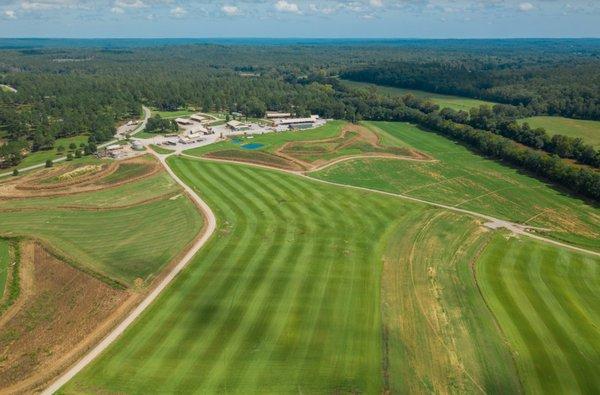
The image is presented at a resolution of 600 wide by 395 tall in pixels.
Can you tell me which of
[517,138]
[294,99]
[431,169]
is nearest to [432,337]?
[431,169]

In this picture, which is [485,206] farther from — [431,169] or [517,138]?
[517,138]

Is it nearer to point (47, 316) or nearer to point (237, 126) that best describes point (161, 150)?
point (237, 126)

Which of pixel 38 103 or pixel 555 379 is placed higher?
pixel 38 103

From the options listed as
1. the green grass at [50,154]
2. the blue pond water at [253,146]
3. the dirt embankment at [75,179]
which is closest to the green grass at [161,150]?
the dirt embankment at [75,179]

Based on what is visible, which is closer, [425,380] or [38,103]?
[425,380]

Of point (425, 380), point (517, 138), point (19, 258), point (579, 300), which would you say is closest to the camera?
point (425, 380)

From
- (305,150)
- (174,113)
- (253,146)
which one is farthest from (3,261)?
(174,113)
